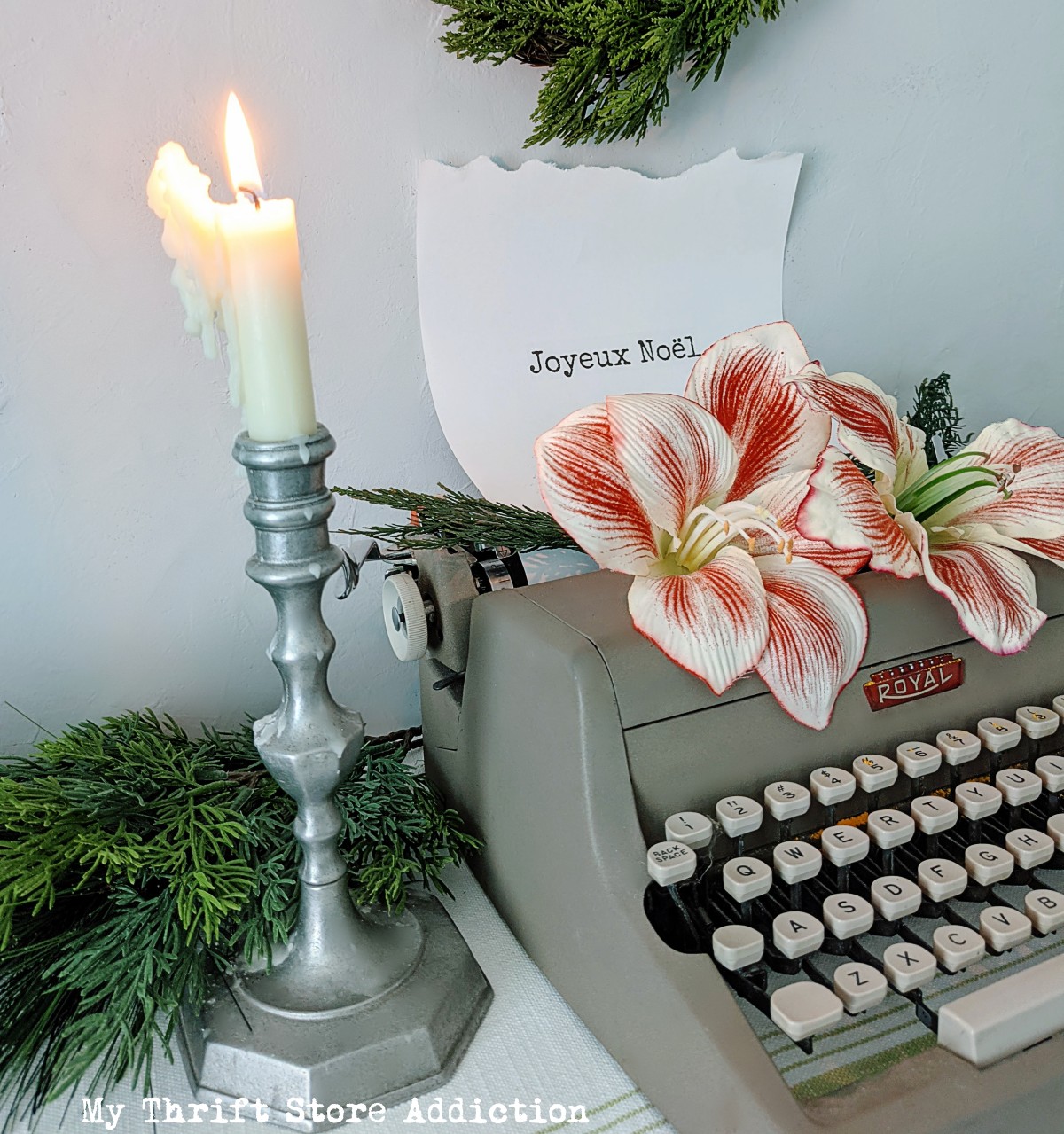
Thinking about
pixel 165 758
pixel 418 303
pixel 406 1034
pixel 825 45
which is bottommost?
pixel 406 1034

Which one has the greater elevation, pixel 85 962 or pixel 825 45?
pixel 825 45

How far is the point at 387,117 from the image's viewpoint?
861 mm

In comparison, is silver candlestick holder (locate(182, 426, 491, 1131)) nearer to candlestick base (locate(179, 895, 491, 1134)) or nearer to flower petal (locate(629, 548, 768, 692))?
candlestick base (locate(179, 895, 491, 1134))

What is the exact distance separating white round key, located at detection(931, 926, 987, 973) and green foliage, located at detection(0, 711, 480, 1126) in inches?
12.4

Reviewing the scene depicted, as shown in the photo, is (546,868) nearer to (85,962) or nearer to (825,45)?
(85,962)

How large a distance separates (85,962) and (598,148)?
774mm

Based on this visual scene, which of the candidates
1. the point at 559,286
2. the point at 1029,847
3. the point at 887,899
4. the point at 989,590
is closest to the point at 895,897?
the point at 887,899

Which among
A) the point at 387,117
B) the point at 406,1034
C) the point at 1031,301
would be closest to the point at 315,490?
the point at 406,1034

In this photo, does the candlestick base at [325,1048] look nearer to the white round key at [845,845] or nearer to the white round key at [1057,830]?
the white round key at [845,845]

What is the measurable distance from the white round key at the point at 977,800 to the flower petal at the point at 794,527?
6.2 inches

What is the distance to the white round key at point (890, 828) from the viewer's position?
0.62 m

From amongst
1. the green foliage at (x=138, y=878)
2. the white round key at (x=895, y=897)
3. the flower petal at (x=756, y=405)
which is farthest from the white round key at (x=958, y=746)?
the green foliage at (x=138, y=878)

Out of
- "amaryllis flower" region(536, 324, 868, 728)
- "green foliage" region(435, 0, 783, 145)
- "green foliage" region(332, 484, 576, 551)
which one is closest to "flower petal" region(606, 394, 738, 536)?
"amaryllis flower" region(536, 324, 868, 728)

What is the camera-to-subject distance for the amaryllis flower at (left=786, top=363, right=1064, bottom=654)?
2.17 ft
